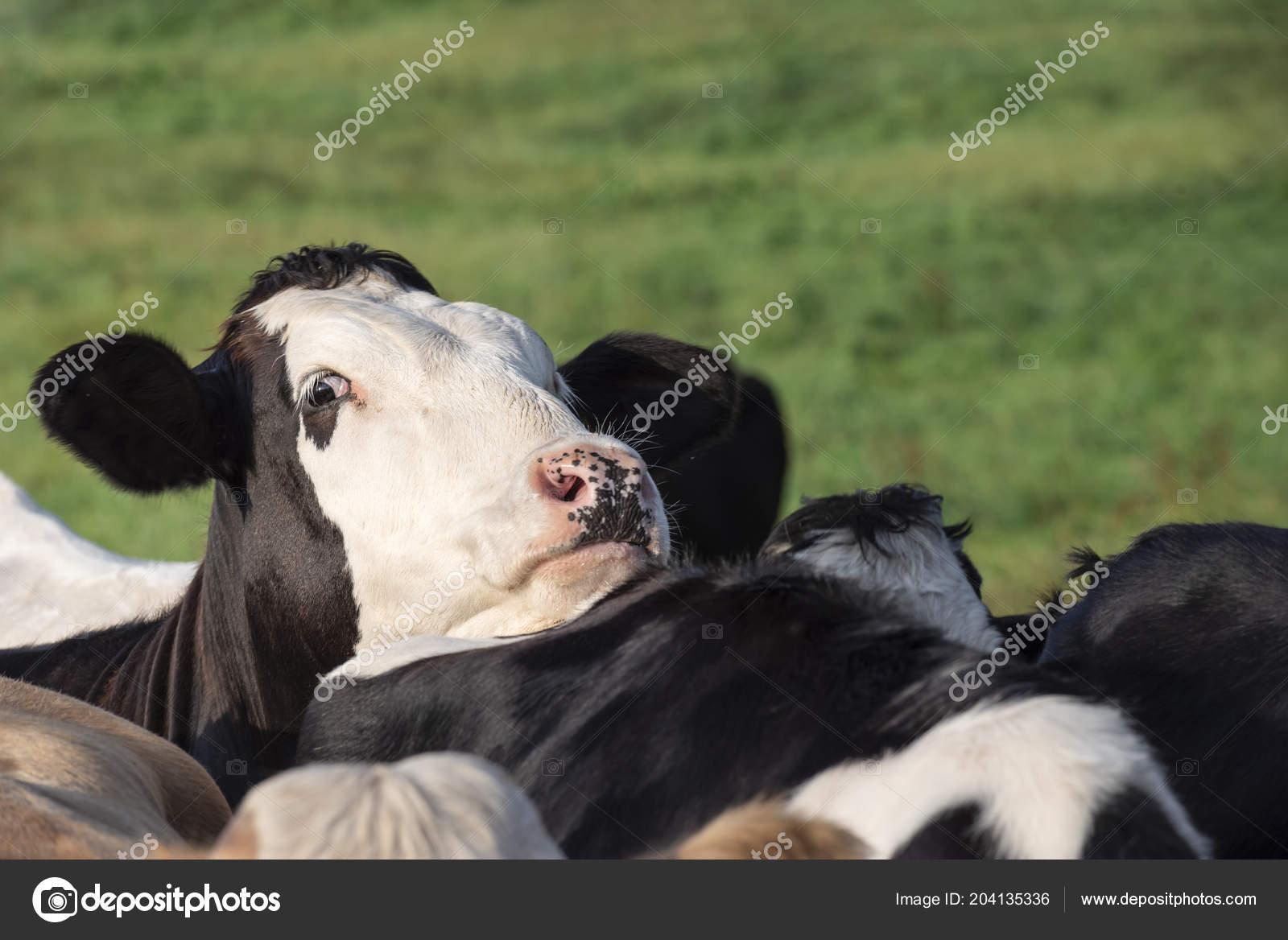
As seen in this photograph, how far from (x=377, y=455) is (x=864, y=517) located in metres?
1.21

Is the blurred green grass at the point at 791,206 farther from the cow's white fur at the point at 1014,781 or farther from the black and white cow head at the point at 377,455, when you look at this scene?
the cow's white fur at the point at 1014,781

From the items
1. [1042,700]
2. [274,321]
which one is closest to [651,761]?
[1042,700]

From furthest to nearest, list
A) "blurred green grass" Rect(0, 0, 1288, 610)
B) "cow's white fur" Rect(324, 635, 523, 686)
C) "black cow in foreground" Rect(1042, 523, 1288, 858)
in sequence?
"blurred green grass" Rect(0, 0, 1288, 610) < "cow's white fur" Rect(324, 635, 523, 686) < "black cow in foreground" Rect(1042, 523, 1288, 858)

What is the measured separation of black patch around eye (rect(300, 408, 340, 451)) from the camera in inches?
153

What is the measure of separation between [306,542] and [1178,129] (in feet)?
58.1

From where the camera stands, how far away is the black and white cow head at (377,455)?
3.56m

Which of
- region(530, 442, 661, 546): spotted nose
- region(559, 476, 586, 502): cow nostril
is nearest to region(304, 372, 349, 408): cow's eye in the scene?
region(530, 442, 661, 546): spotted nose

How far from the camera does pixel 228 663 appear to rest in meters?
4.09

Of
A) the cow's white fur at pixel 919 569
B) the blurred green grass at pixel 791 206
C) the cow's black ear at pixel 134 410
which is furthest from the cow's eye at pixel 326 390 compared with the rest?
the blurred green grass at pixel 791 206

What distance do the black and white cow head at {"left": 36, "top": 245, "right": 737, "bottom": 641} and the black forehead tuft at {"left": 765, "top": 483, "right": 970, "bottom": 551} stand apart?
0.33 m

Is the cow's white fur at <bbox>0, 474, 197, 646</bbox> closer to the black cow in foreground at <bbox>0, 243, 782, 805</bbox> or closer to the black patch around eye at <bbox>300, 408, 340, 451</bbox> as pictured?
the black cow in foreground at <bbox>0, 243, 782, 805</bbox>

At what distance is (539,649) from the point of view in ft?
9.95

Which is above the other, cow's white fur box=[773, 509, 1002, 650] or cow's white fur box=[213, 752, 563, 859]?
cow's white fur box=[213, 752, 563, 859]
